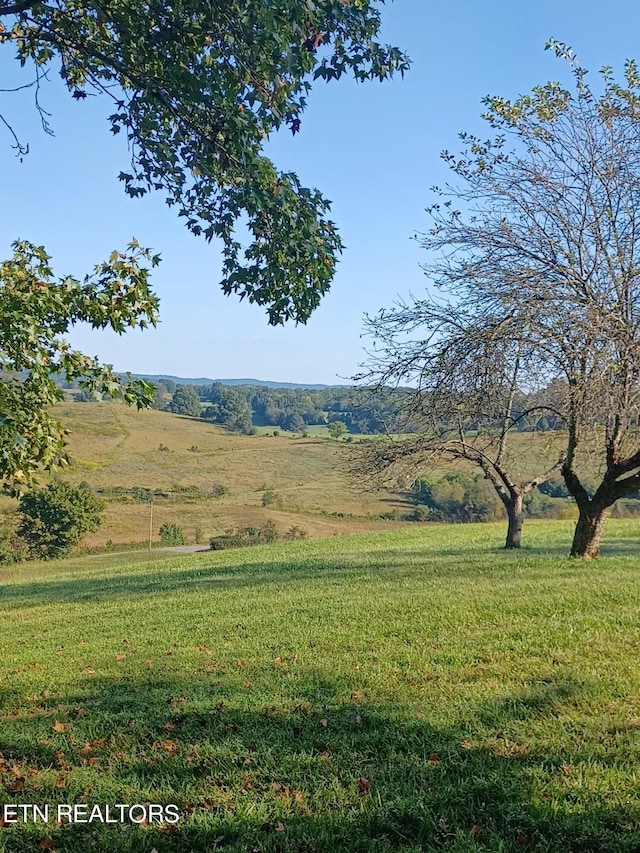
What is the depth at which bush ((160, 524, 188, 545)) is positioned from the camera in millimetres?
44766

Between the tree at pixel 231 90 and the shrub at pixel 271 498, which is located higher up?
the tree at pixel 231 90


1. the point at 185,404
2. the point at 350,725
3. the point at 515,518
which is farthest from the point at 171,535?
the point at 185,404

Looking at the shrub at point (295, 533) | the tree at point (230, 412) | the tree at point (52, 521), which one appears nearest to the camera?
the tree at point (52, 521)

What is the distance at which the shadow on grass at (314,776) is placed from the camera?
10.1 feet

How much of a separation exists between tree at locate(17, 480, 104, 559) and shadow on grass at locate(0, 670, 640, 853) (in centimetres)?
3858

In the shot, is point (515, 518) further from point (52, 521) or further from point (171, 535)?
point (52, 521)

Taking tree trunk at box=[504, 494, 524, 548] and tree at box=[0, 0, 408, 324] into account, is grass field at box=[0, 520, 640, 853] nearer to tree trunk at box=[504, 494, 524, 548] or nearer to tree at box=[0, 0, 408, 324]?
tree at box=[0, 0, 408, 324]

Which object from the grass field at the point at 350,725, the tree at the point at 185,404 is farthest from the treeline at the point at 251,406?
the grass field at the point at 350,725

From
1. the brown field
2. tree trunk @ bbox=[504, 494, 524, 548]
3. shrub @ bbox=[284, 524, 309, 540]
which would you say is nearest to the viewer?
tree trunk @ bbox=[504, 494, 524, 548]

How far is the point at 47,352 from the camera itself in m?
6.43

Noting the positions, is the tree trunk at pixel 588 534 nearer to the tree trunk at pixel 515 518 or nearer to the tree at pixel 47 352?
the tree trunk at pixel 515 518

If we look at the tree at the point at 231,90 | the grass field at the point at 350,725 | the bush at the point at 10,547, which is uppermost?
the tree at the point at 231,90

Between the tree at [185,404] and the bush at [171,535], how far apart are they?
162 ft

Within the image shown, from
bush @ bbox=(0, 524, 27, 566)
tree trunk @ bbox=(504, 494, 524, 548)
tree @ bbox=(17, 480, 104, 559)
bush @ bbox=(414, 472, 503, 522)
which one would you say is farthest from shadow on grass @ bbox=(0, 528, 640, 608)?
bush @ bbox=(414, 472, 503, 522)
